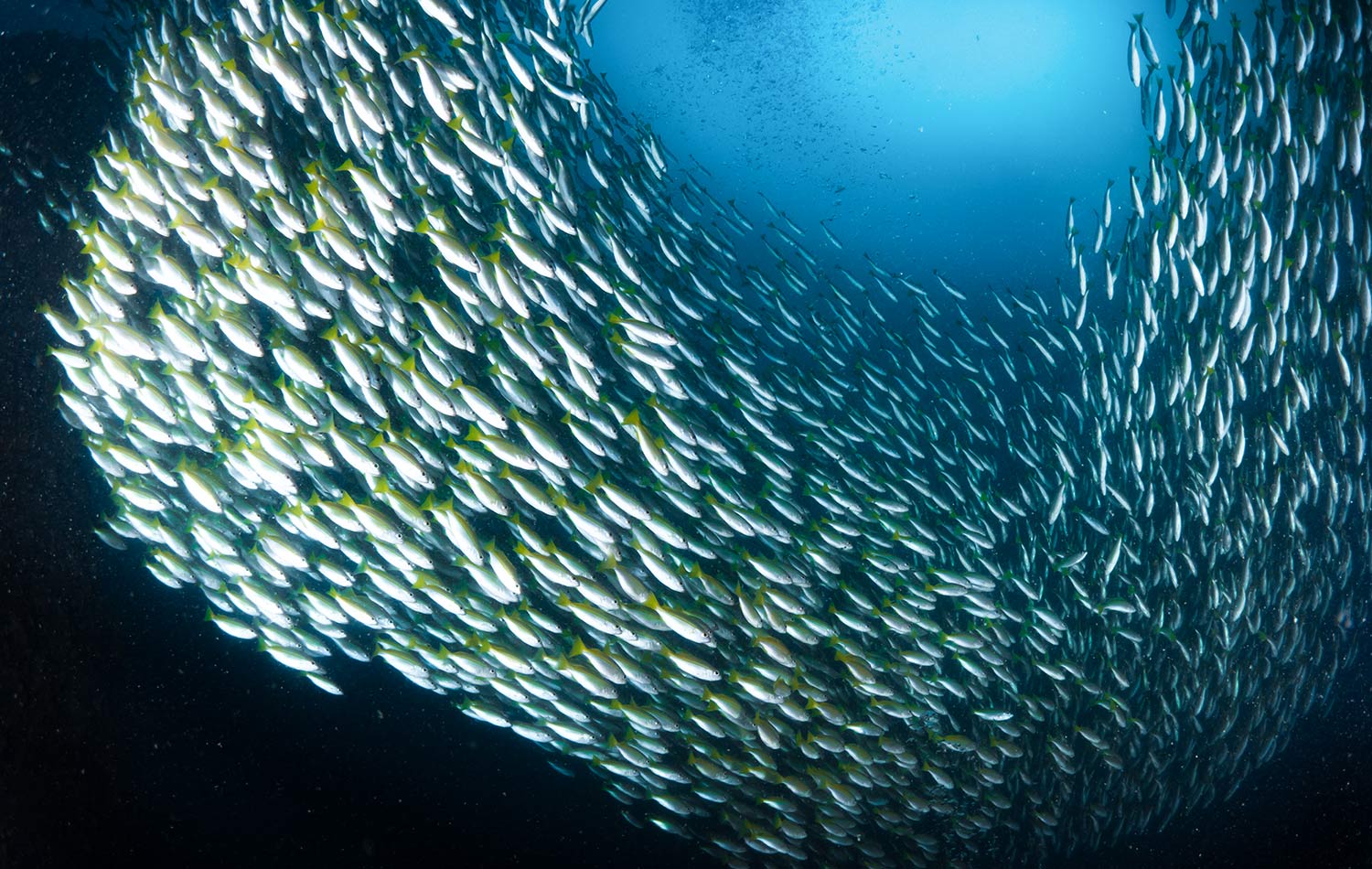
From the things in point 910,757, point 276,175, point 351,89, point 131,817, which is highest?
point 351,89

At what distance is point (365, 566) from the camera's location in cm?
467

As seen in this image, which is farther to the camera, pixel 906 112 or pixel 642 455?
pixel 906 112

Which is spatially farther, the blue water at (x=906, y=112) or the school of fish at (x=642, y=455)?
the blue water at (x=906, y=112)

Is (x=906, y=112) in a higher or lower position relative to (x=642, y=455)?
higher

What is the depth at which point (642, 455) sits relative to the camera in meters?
5.66

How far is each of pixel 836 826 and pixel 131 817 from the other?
6.35m

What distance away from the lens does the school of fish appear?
4.68 meters

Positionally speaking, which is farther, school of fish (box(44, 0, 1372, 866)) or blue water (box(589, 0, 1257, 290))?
blue water (box(589, 0, 1257, 290))

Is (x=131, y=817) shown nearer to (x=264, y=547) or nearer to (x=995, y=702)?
(x=264, y=547)

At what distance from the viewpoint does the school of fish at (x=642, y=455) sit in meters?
4.68

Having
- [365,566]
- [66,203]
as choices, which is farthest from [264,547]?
[66,203]

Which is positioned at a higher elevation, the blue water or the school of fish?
the blue water

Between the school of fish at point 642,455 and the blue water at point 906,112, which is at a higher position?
the blue water at point 906,112

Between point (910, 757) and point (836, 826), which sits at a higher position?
point (910, 757)
